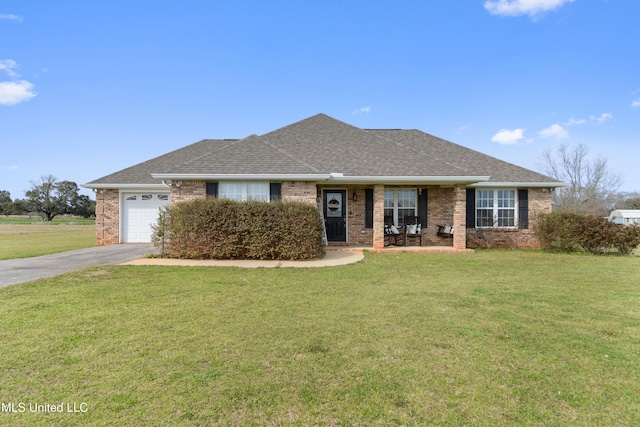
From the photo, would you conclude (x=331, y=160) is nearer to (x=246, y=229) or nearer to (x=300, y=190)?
(x=300, y=190)

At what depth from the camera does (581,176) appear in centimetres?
3647

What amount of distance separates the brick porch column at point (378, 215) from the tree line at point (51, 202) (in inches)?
2722

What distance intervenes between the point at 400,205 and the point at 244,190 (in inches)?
259

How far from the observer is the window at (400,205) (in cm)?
1312

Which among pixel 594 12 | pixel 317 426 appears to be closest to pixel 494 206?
pixel 594 12

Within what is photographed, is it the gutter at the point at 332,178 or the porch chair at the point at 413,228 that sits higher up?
the gutter at the point at 332,178

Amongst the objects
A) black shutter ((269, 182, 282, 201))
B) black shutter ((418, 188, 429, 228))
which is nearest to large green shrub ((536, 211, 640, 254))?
black shutter ((418, 188, 429, 228))

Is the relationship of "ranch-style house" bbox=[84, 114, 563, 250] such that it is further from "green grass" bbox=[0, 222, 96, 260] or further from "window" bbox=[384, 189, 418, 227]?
"green grass" bbox=[0, 222, 96, 260]

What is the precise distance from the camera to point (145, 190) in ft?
47.4

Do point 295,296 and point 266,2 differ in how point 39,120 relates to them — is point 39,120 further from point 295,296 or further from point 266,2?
point 295,296

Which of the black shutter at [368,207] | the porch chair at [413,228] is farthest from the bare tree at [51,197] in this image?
the porch chair at [413,228]

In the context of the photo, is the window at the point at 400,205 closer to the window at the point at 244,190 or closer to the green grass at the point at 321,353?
the window at the point at 244,190

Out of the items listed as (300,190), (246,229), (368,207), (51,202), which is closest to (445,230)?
(368,207)

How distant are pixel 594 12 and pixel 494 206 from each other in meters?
8.08
